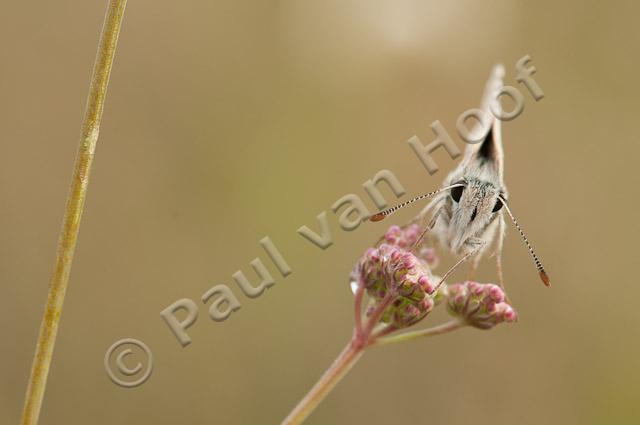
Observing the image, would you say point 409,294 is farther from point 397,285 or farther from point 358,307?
point 358,307

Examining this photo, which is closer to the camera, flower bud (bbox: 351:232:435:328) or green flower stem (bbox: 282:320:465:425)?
green flower stem (bbox: 282:320:465:425)

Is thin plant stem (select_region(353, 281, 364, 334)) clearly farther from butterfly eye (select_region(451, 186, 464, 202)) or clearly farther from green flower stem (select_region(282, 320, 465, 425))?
butterfly eye (select_region(451, 186, 464, 202))

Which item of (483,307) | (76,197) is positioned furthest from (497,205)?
(76,197)

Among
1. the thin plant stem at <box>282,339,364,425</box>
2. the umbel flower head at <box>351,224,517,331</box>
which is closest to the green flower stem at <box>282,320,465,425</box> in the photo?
the thin plant stem at <box>282,339,364,425</box>

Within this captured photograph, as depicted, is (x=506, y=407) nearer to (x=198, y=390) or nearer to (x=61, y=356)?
(x=198, y=390)

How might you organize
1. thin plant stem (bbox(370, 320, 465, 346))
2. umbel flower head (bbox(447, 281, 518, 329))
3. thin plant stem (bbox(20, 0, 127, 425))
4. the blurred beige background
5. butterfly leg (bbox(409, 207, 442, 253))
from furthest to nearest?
1. the blurred beige background
2. butterfly leg (bbox(409, 207, 442, 253))
3. umbel flower head (bbox(447, 281, 518, 329))
4. thin plant stem (bbox(370, 320, 465, 346))
5. thin plant stem (bbox(20, 0, 127, 425))
